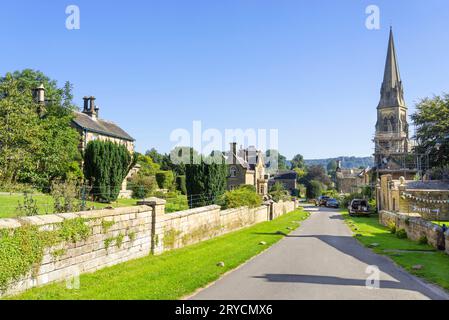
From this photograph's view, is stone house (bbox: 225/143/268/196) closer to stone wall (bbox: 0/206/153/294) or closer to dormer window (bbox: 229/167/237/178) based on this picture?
dormer window (bbox: 229/167/237/178)

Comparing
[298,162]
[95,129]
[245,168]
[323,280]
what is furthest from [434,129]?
[298,162]

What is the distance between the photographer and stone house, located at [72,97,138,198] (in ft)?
156

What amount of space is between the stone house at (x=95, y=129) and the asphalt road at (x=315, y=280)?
31.8 metres

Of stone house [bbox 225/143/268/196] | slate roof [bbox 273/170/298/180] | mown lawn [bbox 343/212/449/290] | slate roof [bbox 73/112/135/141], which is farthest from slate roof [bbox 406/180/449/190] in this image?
slate roof [bbox 273/170/298/180]

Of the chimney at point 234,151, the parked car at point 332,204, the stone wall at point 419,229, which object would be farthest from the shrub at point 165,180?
the stone wall at point 419,229

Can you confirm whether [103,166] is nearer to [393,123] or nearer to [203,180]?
[203,180]

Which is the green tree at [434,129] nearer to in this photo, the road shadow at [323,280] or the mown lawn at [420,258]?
the mown lawn at [420,258]

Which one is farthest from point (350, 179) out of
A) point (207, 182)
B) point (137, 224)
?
point (137, 224)

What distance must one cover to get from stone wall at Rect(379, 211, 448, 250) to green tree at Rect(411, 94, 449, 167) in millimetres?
28618

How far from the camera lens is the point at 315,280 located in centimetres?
915

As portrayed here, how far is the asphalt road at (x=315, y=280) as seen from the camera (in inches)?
305

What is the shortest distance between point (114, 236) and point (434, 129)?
4737 cm
